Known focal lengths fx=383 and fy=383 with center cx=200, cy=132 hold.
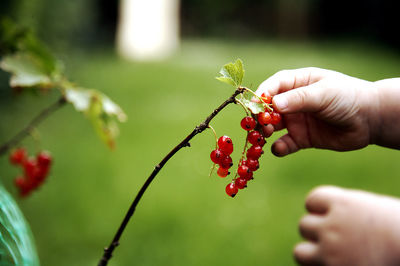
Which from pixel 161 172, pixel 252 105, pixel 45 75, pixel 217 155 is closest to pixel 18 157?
pixel 45 75

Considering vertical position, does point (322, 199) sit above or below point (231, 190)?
below

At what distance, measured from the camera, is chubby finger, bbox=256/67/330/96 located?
1.22 m

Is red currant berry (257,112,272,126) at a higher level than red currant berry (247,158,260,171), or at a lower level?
higher

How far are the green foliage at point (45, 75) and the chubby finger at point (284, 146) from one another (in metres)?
0.56

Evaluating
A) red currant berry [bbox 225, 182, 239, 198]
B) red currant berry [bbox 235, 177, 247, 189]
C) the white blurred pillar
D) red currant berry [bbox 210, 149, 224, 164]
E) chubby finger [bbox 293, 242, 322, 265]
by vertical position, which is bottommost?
chubby finger [bbox 293, 242, 322, 265]

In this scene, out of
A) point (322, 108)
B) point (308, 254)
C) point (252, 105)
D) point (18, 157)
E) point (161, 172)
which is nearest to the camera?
point (252, 105)

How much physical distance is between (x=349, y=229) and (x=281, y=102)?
1.55 feet

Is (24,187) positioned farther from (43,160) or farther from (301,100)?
(301,100)

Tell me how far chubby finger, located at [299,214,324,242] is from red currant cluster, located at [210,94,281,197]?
1.49 feet

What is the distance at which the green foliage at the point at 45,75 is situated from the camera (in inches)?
53.4

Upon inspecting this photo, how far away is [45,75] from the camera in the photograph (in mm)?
1415

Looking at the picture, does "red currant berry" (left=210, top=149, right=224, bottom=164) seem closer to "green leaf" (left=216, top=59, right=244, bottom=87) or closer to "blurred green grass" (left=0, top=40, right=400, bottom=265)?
"green leaf" (left=216, top=59, right=244, bottom=87)

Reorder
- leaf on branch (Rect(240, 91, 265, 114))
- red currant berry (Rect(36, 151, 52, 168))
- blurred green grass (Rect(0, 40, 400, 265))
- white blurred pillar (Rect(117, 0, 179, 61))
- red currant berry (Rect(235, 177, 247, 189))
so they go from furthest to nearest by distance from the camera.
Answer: white blurred pillar (Rect(117, 0, 179, 61)), blurred green grass (Rect(0, 40, 400, 265)), red currant berry (Rect(36, 151, 52, 168)), red currant berry (Rect(235, 177, 247, 189)), leaf on branch (Rect(240, 91, 265, 114))

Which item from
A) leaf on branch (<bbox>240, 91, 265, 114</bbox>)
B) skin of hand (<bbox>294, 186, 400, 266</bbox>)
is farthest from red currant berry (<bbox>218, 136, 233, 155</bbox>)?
skin of hand (<bbox>294, 186, 400, 266</bbox>)
